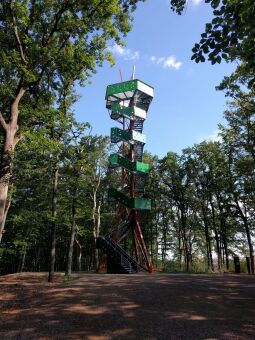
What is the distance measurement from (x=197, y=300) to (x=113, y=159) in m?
18.3

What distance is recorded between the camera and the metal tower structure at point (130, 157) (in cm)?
2723

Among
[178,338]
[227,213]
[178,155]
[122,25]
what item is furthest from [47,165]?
[178,155]

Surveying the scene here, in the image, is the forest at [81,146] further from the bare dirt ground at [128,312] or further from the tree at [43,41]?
the bare dirt ground at [128,312]

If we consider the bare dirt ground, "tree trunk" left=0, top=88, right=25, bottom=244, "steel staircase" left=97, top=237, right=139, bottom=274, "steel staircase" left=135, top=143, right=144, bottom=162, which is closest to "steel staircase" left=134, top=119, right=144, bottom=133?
"steel staircase" left=135, top=143, right=144, bottom=162

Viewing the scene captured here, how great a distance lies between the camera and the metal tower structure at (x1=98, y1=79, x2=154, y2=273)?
27.2 meters

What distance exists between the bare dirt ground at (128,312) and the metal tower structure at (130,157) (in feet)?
45.6

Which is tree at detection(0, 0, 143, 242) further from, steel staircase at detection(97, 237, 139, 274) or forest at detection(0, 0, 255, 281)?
steel staircase at detection(97, 237, 139, 274)

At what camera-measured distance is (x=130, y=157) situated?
2892cm

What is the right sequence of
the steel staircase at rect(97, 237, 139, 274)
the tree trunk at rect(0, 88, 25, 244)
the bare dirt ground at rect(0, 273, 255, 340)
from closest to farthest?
the bare dirt ground at rect(0, 273, 255, 340) → the tree trunk at rect(0, 88, 25, 244) → the steel staircase at rect(97, 237, 139, 274)

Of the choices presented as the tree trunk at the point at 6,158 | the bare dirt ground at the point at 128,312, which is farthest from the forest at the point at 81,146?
the bare dirt ground at the point at 128,312

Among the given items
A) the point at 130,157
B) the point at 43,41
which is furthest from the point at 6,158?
the point at 130,157

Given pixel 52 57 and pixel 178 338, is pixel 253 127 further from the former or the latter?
pixel 178 338

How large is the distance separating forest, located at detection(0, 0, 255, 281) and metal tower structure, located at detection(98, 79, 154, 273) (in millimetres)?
3171

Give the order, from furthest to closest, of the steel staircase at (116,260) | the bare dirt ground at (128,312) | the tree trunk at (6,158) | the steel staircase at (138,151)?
the steel staircase at (138,151), the steel staircase at (116,260), the tree trunk at (6,158), the bare dirt ground at (128,312)
